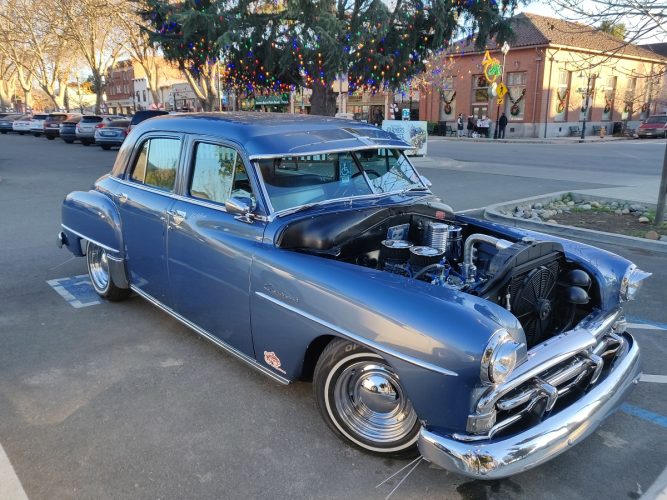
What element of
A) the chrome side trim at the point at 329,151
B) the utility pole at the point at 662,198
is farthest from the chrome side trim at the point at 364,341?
the utility pole at the point at 662,198

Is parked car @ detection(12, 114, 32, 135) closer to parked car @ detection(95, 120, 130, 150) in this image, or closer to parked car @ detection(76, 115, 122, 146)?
parked car @ detection(76, 115, 122, 146)

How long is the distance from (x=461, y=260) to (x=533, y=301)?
746mm

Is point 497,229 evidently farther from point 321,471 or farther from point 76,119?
point 76,119

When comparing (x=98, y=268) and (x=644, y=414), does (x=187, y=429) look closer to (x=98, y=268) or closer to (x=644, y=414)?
(x=98, y=268)

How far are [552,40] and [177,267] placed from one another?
38.7m

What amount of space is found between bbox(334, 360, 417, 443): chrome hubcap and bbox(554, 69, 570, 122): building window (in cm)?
4069

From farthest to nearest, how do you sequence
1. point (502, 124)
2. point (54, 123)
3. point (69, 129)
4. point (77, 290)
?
point (502, 124) < point (54, 123) < point (69, 129) < point (77, 290)

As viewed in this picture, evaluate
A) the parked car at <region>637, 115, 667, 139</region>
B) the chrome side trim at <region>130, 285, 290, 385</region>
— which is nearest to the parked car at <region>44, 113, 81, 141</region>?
the chrome side trim at <region>130, 285, 290, 385</region>

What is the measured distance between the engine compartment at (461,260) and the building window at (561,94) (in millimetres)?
39549

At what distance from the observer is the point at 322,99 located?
52.0 feet

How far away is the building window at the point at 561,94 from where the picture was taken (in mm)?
38344

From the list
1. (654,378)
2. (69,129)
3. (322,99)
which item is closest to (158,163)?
(654,378)

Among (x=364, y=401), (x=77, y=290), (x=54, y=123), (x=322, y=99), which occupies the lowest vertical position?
(x=77, y=290)

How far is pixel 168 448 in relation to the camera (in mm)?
2910
